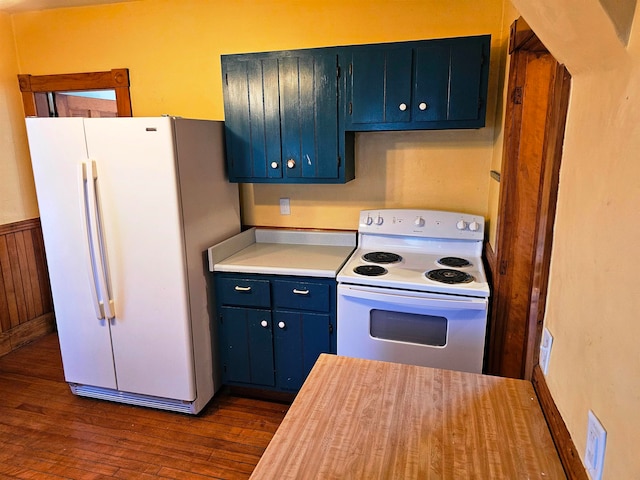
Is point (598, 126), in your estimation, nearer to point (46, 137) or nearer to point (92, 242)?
point (92, 242)

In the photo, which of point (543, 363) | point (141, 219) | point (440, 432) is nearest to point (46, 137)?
point (141, 219)

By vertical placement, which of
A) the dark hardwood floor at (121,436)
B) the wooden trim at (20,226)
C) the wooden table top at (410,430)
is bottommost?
the dark hardwood floor at (121,436)

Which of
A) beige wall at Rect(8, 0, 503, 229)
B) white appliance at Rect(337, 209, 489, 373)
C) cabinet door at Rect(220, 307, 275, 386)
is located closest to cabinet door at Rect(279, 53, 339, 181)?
beige wall at Rect(8, 0, 503, 229)

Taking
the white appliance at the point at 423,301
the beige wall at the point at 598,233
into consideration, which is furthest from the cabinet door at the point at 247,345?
the beige wall at the point at 598,233

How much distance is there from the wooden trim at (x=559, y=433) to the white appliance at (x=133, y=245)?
1740 mm

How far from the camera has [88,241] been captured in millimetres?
2312

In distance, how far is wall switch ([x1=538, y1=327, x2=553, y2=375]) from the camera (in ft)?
3.66

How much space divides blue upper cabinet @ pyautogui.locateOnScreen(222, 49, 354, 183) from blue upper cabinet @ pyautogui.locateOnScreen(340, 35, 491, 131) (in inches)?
5.0

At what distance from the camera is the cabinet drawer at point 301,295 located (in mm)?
2334

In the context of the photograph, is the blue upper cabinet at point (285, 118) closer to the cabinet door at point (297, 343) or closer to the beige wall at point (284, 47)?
the beige wall at point (284, 47)

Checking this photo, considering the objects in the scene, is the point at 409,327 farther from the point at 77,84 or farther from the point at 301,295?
the point at 77,84

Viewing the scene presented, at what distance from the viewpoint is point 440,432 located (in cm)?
110

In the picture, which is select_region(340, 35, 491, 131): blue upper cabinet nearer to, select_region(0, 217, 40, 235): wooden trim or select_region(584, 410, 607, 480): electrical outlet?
select_region(584, 410, 607, 480): electrical outlet

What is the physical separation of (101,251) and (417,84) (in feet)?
6.27
